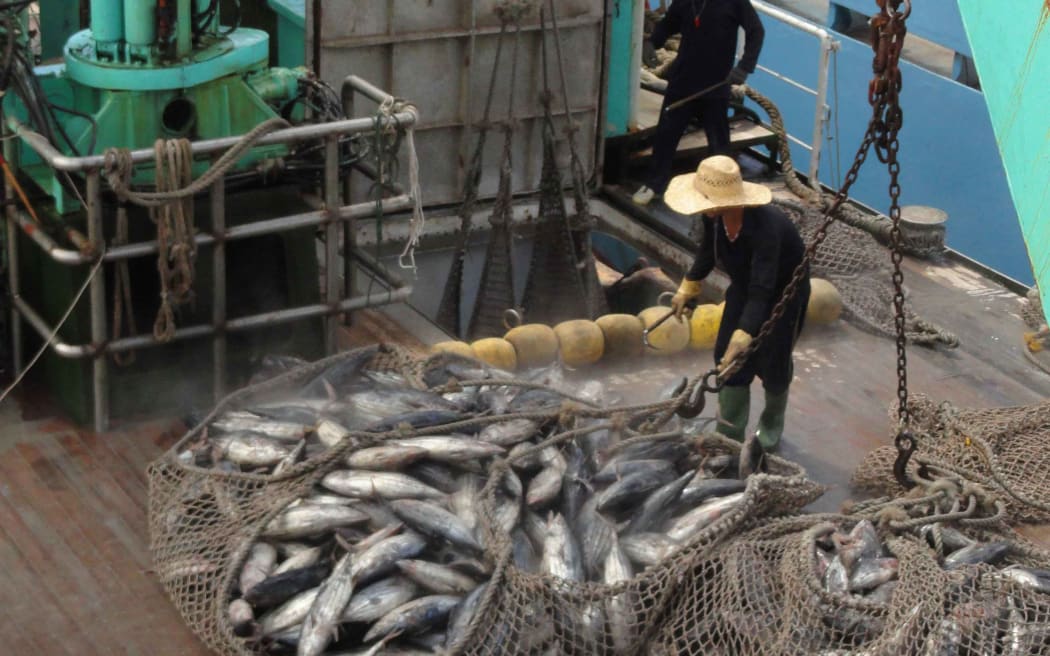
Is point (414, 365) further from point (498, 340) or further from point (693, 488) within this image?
point (693, 488)

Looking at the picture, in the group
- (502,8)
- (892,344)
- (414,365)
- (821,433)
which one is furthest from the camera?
(502,8)

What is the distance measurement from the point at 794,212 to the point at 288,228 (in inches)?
178

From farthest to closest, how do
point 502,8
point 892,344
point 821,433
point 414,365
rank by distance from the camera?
1. point 502,8
2. point 892,344
3. point 821,433
4. point 414,365

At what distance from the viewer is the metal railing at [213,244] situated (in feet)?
22.9

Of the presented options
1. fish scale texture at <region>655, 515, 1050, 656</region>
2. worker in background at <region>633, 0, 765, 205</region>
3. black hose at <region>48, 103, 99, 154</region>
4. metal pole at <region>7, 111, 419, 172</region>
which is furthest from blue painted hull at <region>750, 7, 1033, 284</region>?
fish scale texture at <region>655, 515, 1050, 656</region>

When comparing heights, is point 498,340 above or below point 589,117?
below

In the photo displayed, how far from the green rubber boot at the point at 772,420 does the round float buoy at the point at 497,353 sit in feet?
5.14

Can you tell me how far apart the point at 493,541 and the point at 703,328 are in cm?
356

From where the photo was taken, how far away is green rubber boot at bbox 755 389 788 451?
786 cm

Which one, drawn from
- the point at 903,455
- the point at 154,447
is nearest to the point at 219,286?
the point at 154,447

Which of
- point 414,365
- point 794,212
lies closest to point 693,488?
point 414,365

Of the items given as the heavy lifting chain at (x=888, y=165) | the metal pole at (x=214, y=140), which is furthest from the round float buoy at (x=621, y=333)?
the metal pole at (x=214, y=140)

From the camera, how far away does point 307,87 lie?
848cm

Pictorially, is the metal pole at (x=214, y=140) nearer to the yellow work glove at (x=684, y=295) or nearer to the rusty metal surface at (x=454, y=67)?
the yellow work glove at (x=684, y=295)
